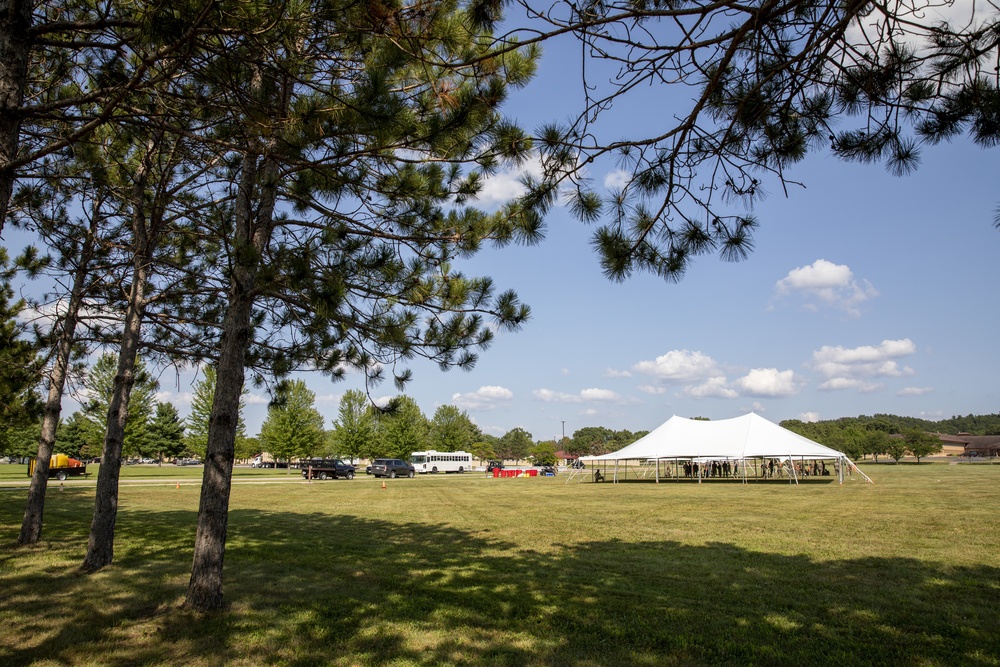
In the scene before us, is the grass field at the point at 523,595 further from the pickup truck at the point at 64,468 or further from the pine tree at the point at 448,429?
the pine tree at the point at 448,429

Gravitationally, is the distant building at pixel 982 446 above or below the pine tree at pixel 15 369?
below

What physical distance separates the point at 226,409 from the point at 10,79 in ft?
10.2

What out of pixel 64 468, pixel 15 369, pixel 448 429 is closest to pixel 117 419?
pixel 15 369

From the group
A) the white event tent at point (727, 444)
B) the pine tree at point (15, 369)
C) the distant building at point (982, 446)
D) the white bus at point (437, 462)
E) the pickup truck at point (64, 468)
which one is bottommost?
the distant building at point (982, 446)

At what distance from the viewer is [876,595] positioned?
5.97 metres

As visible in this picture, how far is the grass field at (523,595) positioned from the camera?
4387 mm

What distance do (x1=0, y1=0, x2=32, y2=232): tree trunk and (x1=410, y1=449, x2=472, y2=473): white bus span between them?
149 feet

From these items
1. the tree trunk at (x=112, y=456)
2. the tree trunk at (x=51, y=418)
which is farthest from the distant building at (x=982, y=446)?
the tree trunk at (x=51, y=418)

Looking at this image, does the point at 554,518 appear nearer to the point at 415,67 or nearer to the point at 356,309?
the point at 356,309

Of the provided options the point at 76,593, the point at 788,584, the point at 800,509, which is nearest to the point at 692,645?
the point at 788,584

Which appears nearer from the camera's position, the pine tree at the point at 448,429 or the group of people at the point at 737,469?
the group of people at the point at 737,469

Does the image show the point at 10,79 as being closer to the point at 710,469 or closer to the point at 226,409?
the point at 226,409

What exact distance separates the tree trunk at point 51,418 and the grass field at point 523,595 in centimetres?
38

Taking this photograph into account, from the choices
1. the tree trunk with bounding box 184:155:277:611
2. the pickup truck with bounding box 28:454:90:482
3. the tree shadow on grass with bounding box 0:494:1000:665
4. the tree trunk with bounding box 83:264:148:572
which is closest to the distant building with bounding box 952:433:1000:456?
the tree shadow on grass with bounding box 0:494:1000:665
